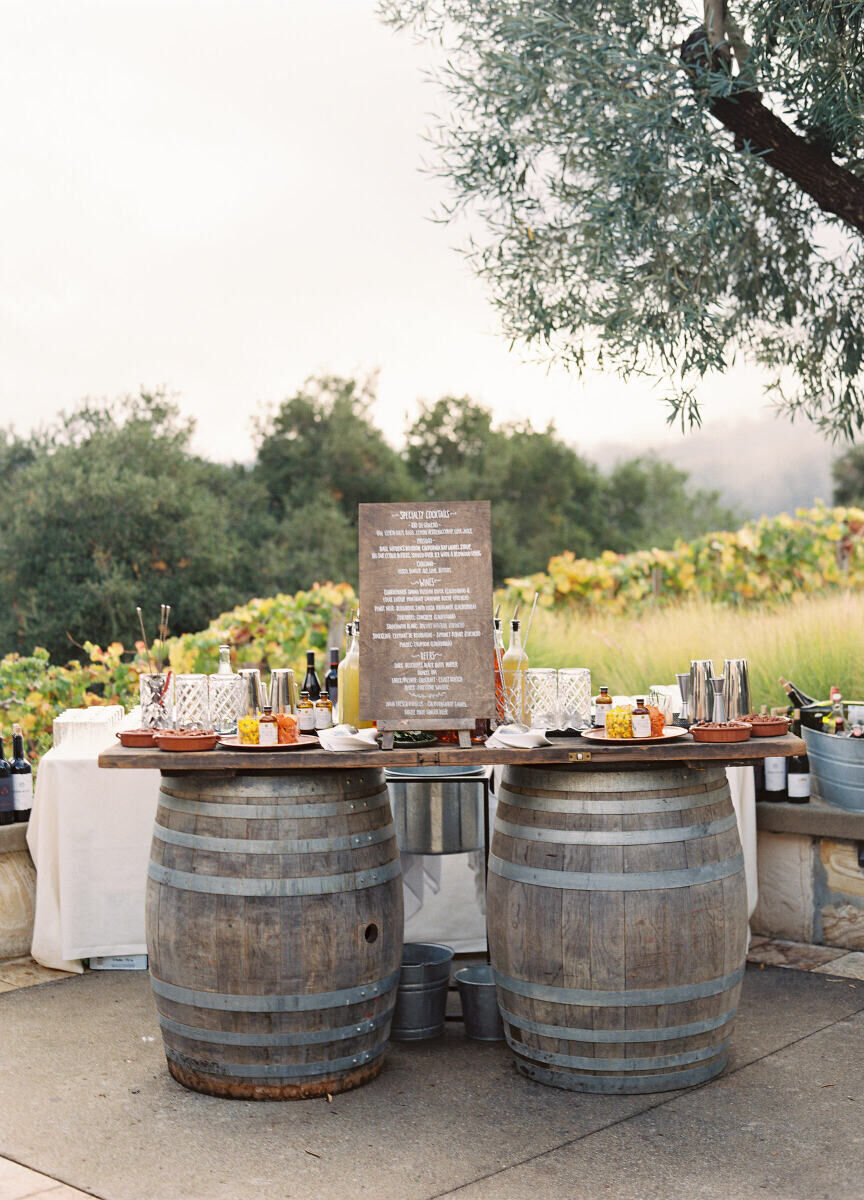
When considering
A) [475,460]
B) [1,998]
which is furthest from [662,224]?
[475,460]

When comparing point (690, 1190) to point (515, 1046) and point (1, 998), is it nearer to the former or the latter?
point (515, 1046)

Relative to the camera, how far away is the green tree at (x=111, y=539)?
18188 mm

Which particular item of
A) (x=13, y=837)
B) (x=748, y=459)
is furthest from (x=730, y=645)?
(x=748, y=459)

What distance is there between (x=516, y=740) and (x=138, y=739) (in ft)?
3.49

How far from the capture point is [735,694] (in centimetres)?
355

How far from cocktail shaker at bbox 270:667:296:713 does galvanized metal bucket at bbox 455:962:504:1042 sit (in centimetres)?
103

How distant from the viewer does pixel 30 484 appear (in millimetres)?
19109

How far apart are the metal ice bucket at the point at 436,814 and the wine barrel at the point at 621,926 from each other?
2.59 ft

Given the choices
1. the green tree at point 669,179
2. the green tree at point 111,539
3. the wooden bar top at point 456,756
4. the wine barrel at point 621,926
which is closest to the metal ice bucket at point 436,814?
the wine barrel at point 621,926

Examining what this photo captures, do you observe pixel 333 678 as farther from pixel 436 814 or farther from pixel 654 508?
pixel 654 508

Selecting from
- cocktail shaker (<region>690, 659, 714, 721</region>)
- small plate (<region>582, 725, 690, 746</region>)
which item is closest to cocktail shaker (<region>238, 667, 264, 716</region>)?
small plate (<region>582, 725, 690, 746</region>)

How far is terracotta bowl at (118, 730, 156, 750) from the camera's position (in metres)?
3.44

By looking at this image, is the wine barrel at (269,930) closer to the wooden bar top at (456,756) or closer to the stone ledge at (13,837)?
the wooden bar top at (456,756)

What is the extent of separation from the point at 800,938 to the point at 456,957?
1.38 meters
